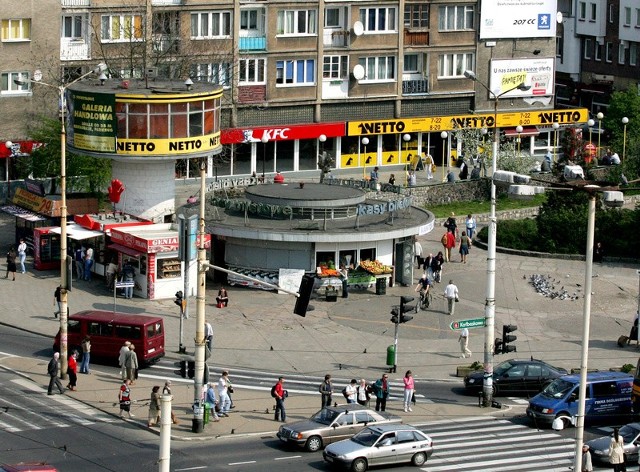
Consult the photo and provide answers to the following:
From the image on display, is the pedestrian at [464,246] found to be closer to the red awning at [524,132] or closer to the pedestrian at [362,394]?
the pedestrian at [362,394]

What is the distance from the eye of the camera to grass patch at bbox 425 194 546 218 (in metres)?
92.3

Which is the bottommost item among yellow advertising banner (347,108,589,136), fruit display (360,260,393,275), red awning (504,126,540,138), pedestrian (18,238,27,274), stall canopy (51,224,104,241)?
fruit display (360,260,393,275)

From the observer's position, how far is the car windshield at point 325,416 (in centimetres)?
5322

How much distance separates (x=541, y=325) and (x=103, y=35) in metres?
33.9

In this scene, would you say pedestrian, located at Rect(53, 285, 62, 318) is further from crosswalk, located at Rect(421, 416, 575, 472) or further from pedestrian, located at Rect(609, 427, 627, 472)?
pedestrian, located at Rect(609, 427, 627, 472)

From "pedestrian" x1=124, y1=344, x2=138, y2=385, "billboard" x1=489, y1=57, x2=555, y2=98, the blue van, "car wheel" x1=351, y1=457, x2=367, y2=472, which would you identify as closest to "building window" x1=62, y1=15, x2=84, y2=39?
"billboard" x1=489, y1=57, x2=555, y2=98

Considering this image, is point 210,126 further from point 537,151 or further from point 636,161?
point 537,151

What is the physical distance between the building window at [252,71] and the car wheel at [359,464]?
5082 centimetres

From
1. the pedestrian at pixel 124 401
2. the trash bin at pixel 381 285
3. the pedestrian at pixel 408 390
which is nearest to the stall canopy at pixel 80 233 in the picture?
the trash bin at pixel 381 285

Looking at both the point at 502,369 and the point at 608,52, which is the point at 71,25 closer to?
the point at 502,369

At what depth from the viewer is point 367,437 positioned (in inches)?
2015

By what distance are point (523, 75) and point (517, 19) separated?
3763 mm

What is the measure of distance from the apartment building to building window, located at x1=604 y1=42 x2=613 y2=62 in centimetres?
1530

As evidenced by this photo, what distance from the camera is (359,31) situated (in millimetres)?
→ 101438
